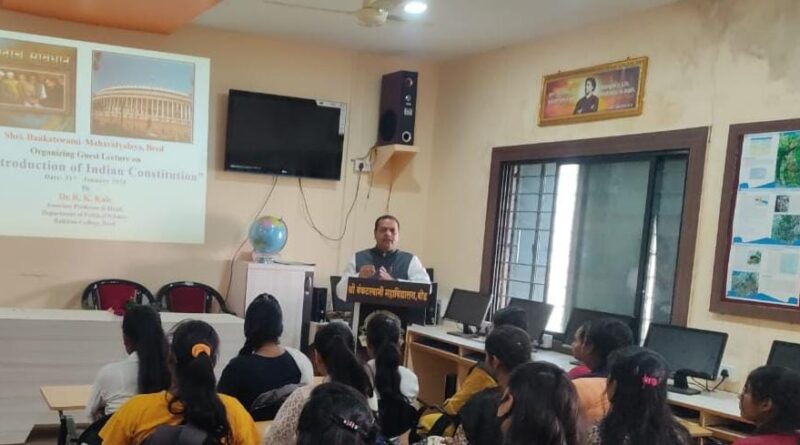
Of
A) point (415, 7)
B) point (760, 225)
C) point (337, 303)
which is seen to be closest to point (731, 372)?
point (760, 225)

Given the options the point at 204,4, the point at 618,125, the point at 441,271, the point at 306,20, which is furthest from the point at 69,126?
the point at 618,125

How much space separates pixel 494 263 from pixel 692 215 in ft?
6.24

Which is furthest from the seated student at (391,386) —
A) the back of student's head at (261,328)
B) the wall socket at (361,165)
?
the wall socket at (361,165)

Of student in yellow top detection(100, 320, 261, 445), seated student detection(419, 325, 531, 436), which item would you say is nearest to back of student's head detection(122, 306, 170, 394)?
student in yellow top detection(100, 320, 261, 445)

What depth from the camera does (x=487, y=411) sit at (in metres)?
2.24

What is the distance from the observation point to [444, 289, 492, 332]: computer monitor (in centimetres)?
553

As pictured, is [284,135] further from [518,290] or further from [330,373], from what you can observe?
[330,373]

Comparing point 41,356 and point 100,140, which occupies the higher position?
point 100,140

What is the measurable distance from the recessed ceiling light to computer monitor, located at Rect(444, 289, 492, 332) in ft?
6.72

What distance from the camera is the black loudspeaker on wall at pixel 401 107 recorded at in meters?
6.28

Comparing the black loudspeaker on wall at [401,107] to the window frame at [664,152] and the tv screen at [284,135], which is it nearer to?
the tv screen at [284,135]

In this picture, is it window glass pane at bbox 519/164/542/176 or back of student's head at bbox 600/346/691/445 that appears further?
window glass pane at bbox 519/164/542/176

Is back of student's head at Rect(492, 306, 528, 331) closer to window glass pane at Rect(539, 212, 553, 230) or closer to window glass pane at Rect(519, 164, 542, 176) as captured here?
window glass pane at Rect(539, 212, 553, 230)

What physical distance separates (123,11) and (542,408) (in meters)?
4.42
